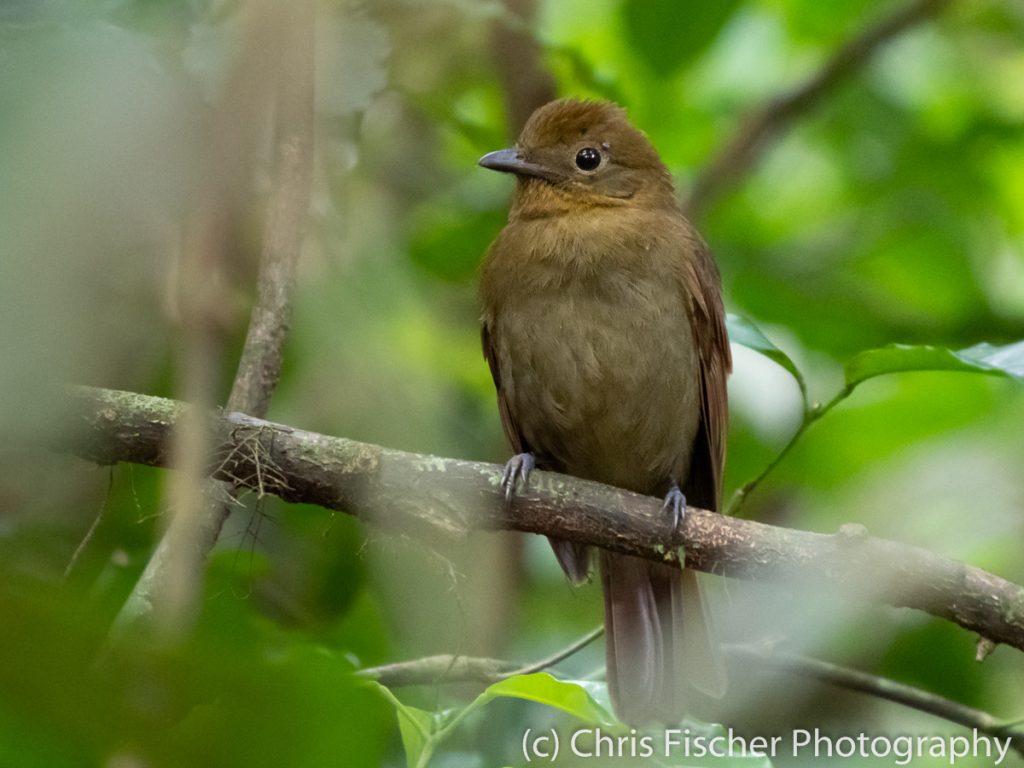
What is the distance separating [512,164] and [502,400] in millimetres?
769

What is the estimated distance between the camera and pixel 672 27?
4.38m

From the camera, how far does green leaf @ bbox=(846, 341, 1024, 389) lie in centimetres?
305

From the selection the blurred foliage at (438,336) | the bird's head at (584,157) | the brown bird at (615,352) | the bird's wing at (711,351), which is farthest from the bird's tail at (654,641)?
the bird's head at (584,157)

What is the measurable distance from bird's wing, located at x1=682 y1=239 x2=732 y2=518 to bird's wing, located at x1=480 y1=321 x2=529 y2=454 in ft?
1.94

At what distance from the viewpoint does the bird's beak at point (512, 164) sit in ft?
14.0

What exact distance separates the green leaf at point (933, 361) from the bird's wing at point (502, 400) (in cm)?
130

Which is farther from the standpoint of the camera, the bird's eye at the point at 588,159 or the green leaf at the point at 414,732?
the bird's eye at the point at 588,159

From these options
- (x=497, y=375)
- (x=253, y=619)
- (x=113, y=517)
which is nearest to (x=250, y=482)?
(x=253, y=619)

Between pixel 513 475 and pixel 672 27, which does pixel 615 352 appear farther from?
pixel 672 27

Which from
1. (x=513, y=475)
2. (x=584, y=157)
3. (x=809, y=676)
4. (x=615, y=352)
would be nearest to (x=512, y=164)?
(x=584, y=157)

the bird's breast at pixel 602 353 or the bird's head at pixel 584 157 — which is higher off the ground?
the bird's head at pixel 584 157

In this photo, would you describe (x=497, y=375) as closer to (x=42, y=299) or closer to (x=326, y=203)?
(x=326, y=203)

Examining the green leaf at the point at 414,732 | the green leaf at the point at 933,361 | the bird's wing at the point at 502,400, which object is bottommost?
the green leaf at the point at 414,732

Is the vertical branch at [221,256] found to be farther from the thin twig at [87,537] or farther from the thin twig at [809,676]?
the thin twig at [809,676]
